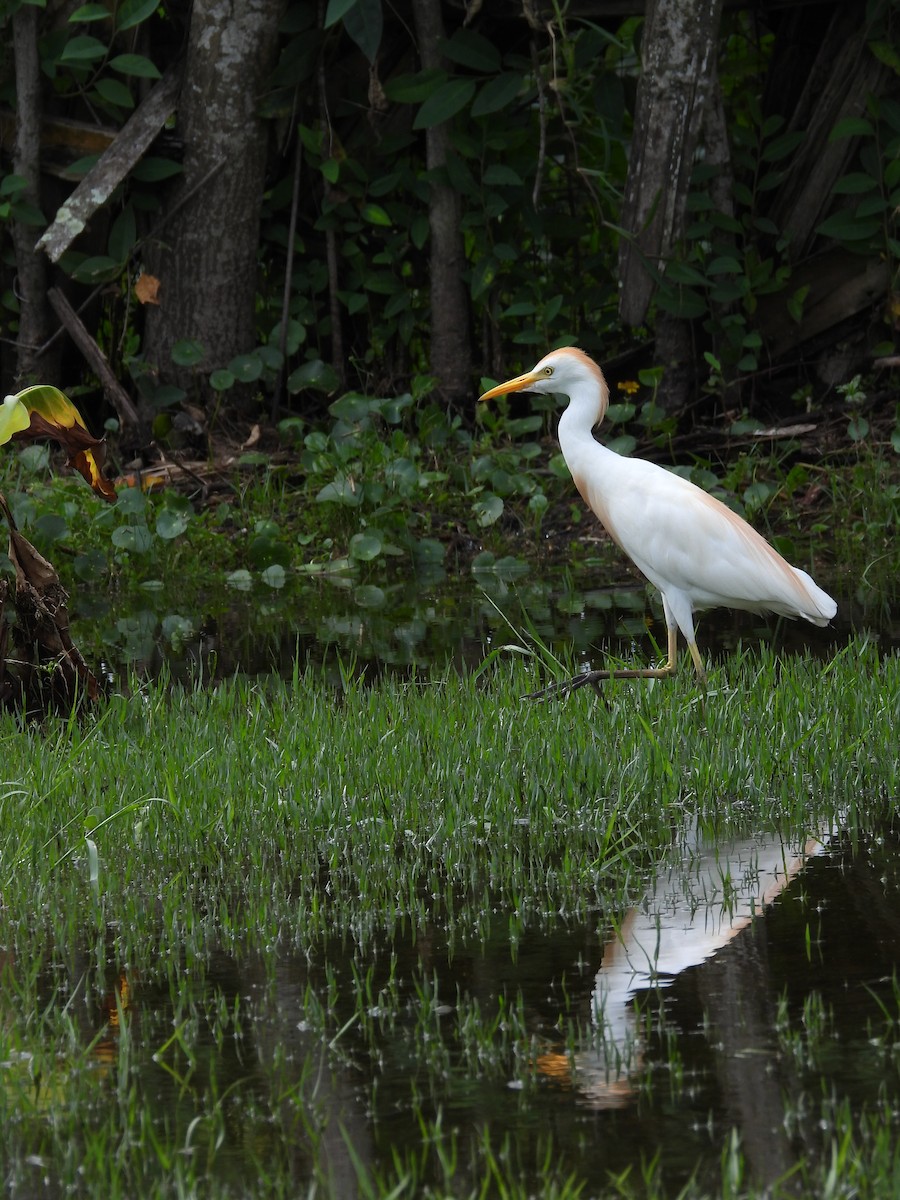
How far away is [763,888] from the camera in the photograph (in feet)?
12.7

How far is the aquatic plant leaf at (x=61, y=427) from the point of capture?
5754 mm

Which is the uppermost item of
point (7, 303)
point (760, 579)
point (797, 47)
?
point (797, 47)

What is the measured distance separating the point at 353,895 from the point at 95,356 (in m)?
6.68

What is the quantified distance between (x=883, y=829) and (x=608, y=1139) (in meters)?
1.87

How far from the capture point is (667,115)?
870 centimetres

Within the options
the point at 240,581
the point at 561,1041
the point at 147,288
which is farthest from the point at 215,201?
the point at 561,1041

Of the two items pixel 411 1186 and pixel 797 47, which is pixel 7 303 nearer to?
pixel 797 47

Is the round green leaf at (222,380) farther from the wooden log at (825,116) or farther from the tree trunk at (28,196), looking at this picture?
the wooden log at (825,116)

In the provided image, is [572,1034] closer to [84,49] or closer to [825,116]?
[84,49]

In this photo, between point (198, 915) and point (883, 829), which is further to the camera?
point (883, 829)

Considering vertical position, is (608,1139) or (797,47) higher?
(797,47)

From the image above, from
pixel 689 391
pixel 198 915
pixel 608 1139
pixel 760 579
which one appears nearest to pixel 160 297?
pixel 689 391

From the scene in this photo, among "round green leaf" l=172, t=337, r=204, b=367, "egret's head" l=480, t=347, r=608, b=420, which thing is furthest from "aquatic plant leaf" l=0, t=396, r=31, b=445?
"round green leaf" l=172, t=337, r=204, b=367

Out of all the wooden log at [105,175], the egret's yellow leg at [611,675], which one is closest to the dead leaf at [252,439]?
the wooden log at [105,175]
